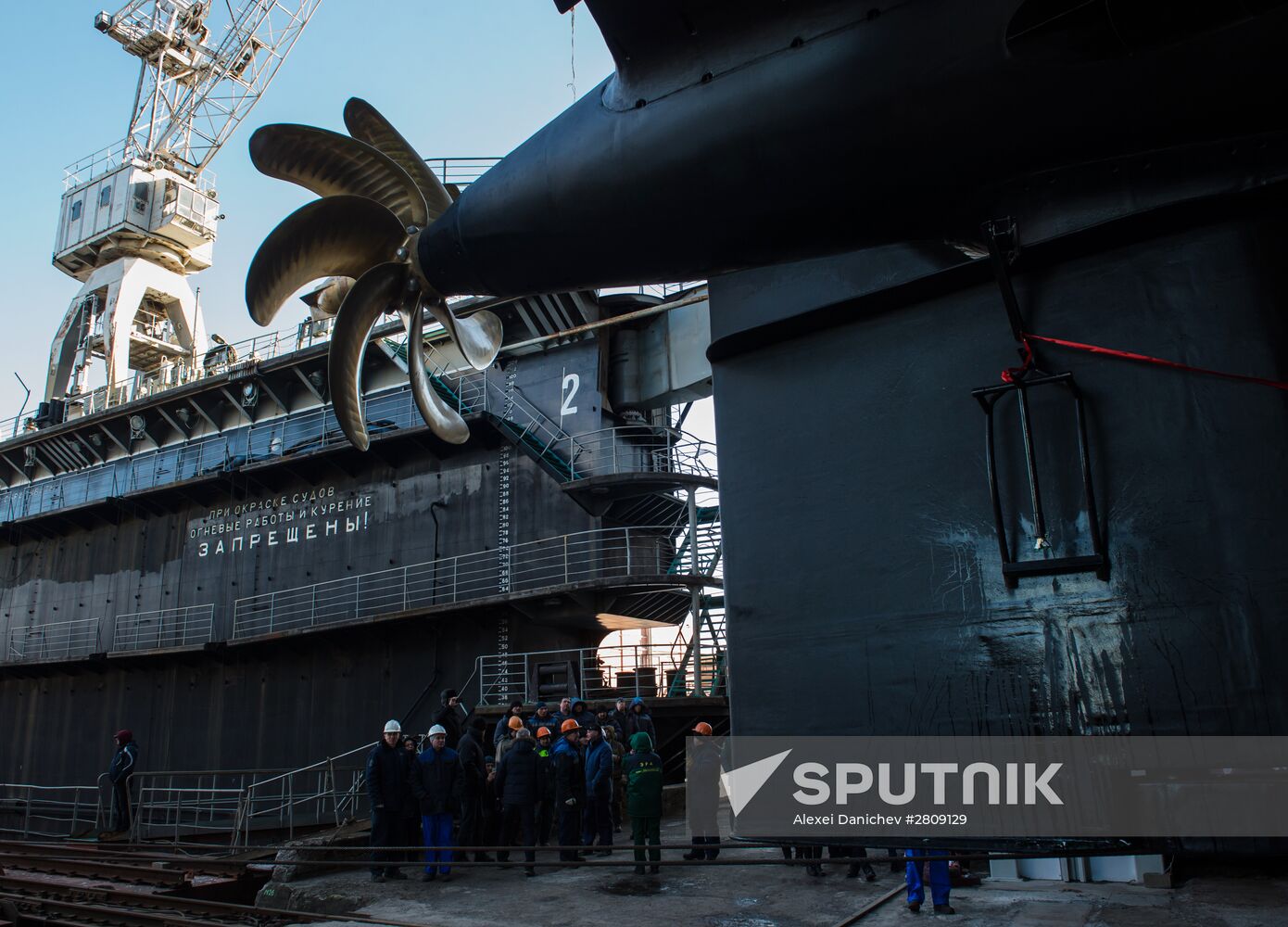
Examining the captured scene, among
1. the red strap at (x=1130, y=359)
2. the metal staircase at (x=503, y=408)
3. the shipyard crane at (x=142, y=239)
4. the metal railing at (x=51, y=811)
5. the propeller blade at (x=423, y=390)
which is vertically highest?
the shipyard crane at (x=142, y=239)

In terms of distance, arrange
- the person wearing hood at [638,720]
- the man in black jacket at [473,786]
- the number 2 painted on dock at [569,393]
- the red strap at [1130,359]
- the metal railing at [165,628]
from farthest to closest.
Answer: the metal railing at [165,628] → the number 2 painted on dock at [569,393] → the person wearing hood at [638,720] → the man in black jacket at [473,786] → the red strap at [1130,359]

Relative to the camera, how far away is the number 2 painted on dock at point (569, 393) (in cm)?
1797

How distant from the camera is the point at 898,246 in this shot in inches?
165

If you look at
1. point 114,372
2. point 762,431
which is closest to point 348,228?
point 762,431

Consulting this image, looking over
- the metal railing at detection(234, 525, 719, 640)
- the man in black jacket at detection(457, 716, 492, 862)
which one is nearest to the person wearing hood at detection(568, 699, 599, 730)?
the man in black jacket at detection(457, 716, 492, 862)

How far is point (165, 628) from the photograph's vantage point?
21.8 m

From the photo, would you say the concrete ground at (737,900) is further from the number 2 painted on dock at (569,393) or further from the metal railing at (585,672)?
the number 2 painted on dock at (569,393)

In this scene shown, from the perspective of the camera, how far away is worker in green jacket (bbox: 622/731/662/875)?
1020cm

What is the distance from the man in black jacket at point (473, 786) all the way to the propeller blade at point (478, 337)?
567 cm

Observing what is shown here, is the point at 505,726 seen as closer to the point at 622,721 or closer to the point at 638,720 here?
the point at 622,721

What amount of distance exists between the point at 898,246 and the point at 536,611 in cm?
1318

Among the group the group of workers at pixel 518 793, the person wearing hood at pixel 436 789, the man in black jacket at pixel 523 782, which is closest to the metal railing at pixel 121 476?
the group of workers at pixel 518 793

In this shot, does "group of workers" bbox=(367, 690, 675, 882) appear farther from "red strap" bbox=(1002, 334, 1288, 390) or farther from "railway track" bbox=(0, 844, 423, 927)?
"red strap" bbox=(1002, 334, 1288, 390)

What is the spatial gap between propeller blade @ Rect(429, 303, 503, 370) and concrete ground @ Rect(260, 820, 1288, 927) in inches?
144
